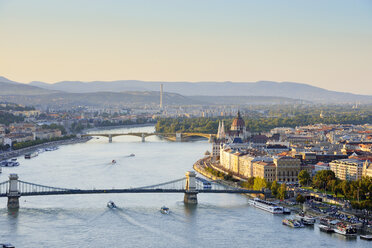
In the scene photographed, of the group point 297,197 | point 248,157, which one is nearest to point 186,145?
point 248,157

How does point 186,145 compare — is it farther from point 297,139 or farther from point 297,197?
point 297,197

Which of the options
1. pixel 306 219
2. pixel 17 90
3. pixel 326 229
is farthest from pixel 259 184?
pixel 17 90

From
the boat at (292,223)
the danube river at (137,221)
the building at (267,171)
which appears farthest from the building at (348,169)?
the boat at (292,223)

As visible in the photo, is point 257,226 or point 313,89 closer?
point 257,226

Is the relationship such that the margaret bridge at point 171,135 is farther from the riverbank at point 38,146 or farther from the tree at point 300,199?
the tree at point 300,199

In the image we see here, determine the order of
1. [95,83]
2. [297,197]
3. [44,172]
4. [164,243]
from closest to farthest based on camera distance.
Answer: [164,243]
[297,197]
[44,172]
[95,83]

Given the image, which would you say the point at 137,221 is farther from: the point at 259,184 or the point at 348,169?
the point at 348,169

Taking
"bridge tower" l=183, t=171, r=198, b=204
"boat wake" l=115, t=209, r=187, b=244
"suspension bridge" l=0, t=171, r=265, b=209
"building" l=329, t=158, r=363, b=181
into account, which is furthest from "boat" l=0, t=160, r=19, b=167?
"building" l=329, t=158, r=363, b=181
